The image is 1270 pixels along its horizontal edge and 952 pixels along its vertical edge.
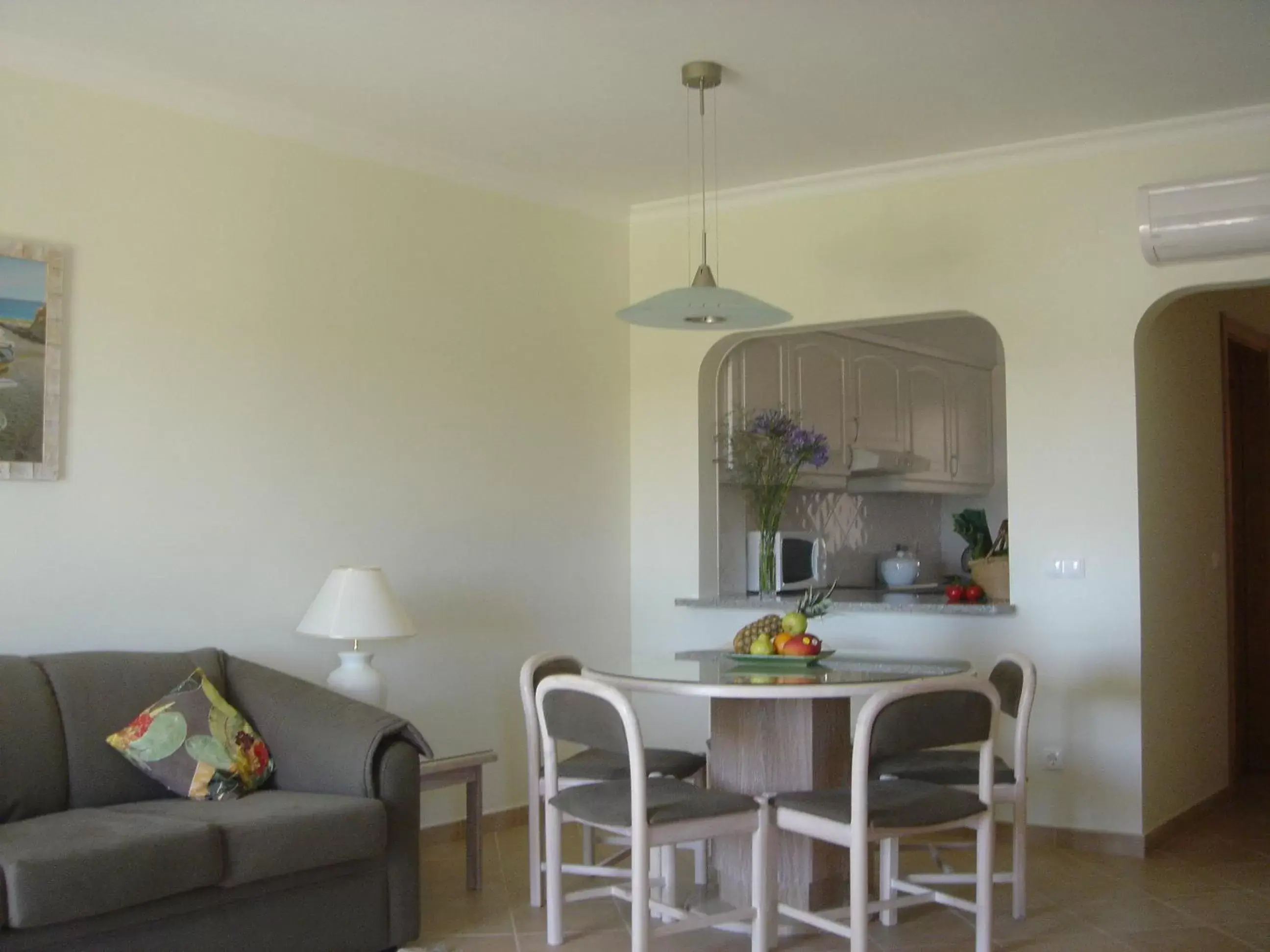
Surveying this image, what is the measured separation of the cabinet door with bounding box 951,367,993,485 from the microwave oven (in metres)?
1.84

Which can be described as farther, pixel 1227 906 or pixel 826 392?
pixel 826 392

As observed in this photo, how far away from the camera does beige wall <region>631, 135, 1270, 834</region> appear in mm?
4684

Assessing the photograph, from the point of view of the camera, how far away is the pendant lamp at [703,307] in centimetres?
376

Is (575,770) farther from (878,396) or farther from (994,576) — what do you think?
(878,396)

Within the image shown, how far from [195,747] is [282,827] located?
485 millimetres

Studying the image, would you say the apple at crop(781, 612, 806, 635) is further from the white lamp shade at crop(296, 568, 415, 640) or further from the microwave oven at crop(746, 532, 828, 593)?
the microwave oven at crop(746, 532, 828, 593)

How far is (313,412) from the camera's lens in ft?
14.9

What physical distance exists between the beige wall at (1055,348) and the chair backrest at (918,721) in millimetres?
1356

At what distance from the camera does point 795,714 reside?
3785 mm

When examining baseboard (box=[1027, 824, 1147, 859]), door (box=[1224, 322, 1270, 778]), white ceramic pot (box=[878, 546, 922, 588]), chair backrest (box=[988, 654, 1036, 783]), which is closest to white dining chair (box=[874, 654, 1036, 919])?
chair backrest (box=[988, 654, 1036, 783])

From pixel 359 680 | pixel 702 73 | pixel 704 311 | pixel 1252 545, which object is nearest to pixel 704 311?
pixel 704 311

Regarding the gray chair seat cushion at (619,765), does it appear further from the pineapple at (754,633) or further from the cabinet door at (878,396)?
the cabinet door at (878,396)

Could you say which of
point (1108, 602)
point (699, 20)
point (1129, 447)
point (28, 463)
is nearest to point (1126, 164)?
point (1129, 447)

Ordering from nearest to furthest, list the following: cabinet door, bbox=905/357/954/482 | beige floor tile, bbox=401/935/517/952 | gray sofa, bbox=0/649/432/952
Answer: gray sofa, bbox=0/649/432/952, beige floor tile, bbox=401/935/517/952, cabinet door, bbox=905/357/954/482
